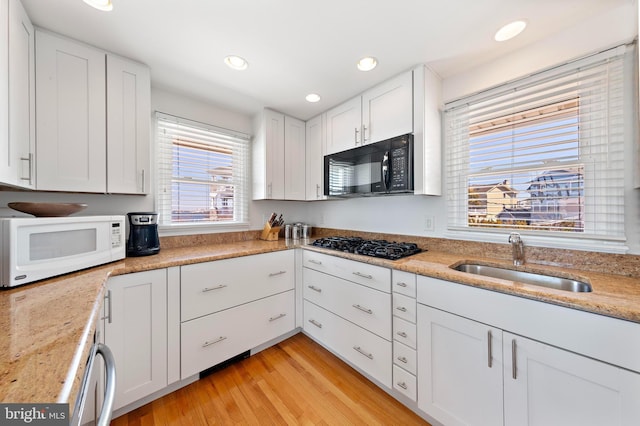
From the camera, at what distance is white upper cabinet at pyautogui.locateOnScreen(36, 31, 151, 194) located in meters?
1.38

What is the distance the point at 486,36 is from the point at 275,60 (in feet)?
4.45

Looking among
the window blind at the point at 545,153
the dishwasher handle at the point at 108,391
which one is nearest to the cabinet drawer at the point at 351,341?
the window blind at the point at 545,153

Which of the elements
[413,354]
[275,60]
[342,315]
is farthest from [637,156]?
[275,60]

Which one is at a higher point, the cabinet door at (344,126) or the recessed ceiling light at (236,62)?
the recessed ceiling light at (236,62)

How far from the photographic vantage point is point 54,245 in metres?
1.20

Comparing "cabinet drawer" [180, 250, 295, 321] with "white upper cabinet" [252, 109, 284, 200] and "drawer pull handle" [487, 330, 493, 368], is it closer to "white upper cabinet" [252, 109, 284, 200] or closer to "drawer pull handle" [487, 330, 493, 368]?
"white upper cabinet" [252, 109, 284, 200]

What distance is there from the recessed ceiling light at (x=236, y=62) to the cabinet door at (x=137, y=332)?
1.50 metres

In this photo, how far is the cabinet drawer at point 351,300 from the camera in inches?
62.2

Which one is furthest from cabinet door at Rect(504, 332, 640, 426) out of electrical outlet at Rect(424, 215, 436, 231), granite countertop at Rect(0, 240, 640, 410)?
electrical outlet at Rect(424, 215, 436, 231)

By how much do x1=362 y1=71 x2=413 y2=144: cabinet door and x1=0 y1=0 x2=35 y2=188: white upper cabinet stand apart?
2.07m

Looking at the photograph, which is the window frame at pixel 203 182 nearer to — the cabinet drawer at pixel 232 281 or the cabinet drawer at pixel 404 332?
the cabinet drawer at pixel 232 281

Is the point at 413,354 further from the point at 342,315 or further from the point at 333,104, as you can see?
the point at 333,104

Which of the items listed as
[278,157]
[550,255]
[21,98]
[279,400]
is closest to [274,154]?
[278,157]

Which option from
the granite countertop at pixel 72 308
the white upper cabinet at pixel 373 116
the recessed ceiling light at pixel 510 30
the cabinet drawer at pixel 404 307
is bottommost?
the cabinet drawer at pixel 404 307
